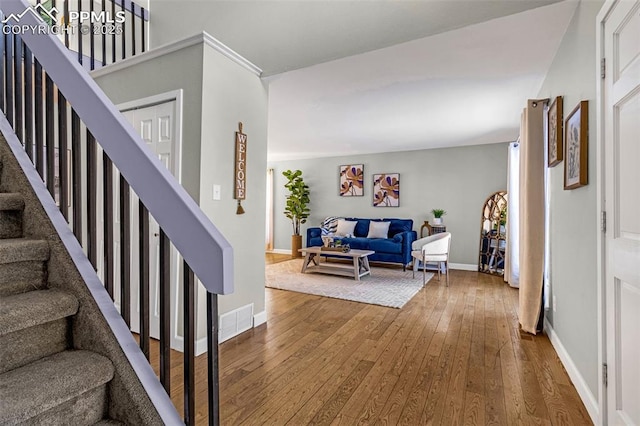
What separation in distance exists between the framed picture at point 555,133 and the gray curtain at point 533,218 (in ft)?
0.30

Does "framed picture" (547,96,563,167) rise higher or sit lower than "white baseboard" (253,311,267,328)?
higher

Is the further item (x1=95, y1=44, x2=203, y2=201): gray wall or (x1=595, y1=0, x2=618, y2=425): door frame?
(x1=95, y1=44, x2=203, y2=201): gray wall

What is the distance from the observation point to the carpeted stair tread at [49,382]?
847 millimetres

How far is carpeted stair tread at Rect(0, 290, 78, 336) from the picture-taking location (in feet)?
3.25

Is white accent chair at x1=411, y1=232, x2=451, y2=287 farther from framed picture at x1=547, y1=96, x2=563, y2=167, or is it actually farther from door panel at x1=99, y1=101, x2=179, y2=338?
door panel at x1=99, y1=101, x2=179, y2=338

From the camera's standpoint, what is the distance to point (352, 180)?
7.16 meters

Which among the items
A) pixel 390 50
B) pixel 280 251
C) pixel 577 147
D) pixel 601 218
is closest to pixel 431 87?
pixel 390 50

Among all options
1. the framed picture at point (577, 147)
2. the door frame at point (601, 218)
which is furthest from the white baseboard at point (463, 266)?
the door frame at point (601, 218)

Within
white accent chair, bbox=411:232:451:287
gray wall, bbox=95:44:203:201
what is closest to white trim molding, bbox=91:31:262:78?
gray wall, bbox=95:44:203:201

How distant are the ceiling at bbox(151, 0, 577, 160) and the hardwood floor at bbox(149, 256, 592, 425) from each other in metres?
2.27

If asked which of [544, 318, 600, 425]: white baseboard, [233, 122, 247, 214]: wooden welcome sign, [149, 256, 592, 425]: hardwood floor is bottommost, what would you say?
[149, 256, 592, 425]: hardwood floor

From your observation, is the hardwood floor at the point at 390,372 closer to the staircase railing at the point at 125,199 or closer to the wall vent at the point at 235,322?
the wall vent at the point at 235,322

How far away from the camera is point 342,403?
1818mm

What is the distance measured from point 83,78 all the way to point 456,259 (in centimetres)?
611
